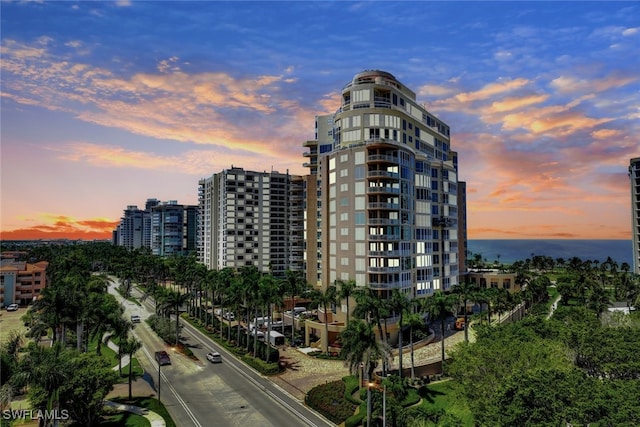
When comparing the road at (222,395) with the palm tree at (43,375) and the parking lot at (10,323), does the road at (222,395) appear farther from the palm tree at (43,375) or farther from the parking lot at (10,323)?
the parking lot at (10,323)

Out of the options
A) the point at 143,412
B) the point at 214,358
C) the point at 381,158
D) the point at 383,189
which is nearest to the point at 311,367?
the point at 214,358

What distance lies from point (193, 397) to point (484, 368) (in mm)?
40089

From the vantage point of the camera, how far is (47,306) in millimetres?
60750

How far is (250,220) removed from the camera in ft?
529

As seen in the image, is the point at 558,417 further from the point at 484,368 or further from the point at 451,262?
the point at 451,262

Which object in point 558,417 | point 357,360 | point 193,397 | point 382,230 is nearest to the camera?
point 558,417

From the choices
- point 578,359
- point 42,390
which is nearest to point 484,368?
point 578,359

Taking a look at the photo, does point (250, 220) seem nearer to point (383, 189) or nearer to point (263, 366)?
point (383, 189)

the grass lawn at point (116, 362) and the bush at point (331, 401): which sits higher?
the grass lawn at point (116, 362)

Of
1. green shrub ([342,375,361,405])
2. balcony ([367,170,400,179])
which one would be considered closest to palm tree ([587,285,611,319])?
balcony ([367,170,400,179])

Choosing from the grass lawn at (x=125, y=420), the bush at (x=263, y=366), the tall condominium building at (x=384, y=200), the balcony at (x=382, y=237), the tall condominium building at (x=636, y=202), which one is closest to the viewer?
the grass lawn at (x=125, y=420)

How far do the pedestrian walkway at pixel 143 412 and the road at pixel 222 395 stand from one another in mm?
2066

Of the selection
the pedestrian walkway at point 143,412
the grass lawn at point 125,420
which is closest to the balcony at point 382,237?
the pedestrian walkway at point 143,412

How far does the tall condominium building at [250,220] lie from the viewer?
159250mm
